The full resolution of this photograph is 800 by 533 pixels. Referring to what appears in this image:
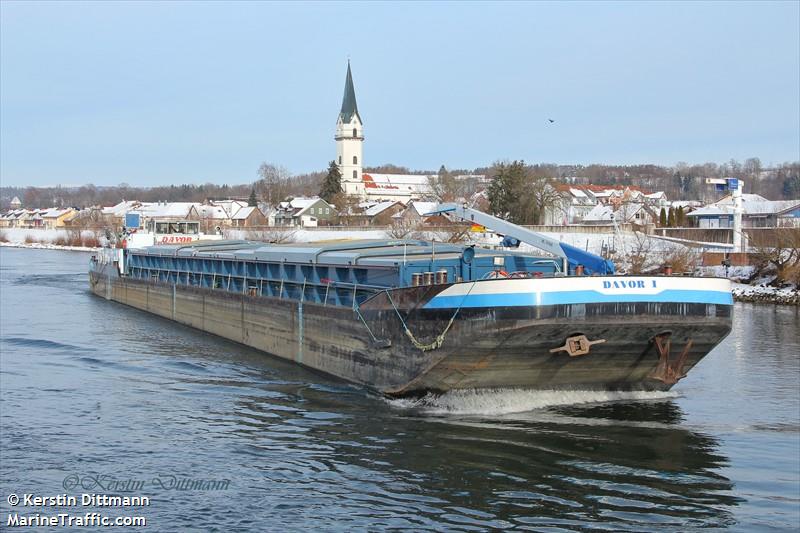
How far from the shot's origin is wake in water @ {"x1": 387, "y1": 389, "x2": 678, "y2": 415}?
1525 centimetres

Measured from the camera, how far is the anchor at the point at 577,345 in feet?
46.6

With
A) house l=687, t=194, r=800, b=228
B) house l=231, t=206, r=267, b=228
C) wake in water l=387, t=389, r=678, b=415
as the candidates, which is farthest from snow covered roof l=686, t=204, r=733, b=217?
house l=231, t=206, r=267, b=228

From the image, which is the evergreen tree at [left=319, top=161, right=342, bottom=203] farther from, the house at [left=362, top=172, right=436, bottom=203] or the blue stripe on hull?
the blue stripe on hull

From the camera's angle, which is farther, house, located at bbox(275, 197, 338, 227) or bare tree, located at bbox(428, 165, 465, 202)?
house, located at bbox(275, 197, 338, 227)

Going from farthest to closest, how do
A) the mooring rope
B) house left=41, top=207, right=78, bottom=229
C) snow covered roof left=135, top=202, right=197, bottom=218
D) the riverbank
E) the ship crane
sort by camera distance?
house left=41, top=207, right=78, bottom=229 < snow covered roof left=135, top=202, right=197, bottom=218 < the riverbank < the ship crane < the mooring rope

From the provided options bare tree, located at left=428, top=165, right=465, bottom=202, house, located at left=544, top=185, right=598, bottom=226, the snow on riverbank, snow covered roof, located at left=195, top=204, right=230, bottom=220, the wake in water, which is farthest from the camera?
snow covered roof, located at left=195, top=204, right=230, bottom=220

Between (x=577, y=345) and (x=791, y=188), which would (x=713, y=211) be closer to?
(x=577, y=345)

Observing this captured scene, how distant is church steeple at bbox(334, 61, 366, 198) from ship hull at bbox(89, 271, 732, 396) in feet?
378

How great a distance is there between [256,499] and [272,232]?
6932 centimetres

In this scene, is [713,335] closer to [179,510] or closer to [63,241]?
[179,510]

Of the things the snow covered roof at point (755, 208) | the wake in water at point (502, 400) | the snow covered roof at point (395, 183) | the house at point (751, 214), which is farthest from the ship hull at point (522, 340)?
the snow covered roof at point (395, 183)

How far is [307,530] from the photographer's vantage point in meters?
10.6

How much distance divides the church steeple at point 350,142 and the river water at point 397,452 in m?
114

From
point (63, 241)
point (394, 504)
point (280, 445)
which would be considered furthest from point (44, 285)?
point (63, 241)
